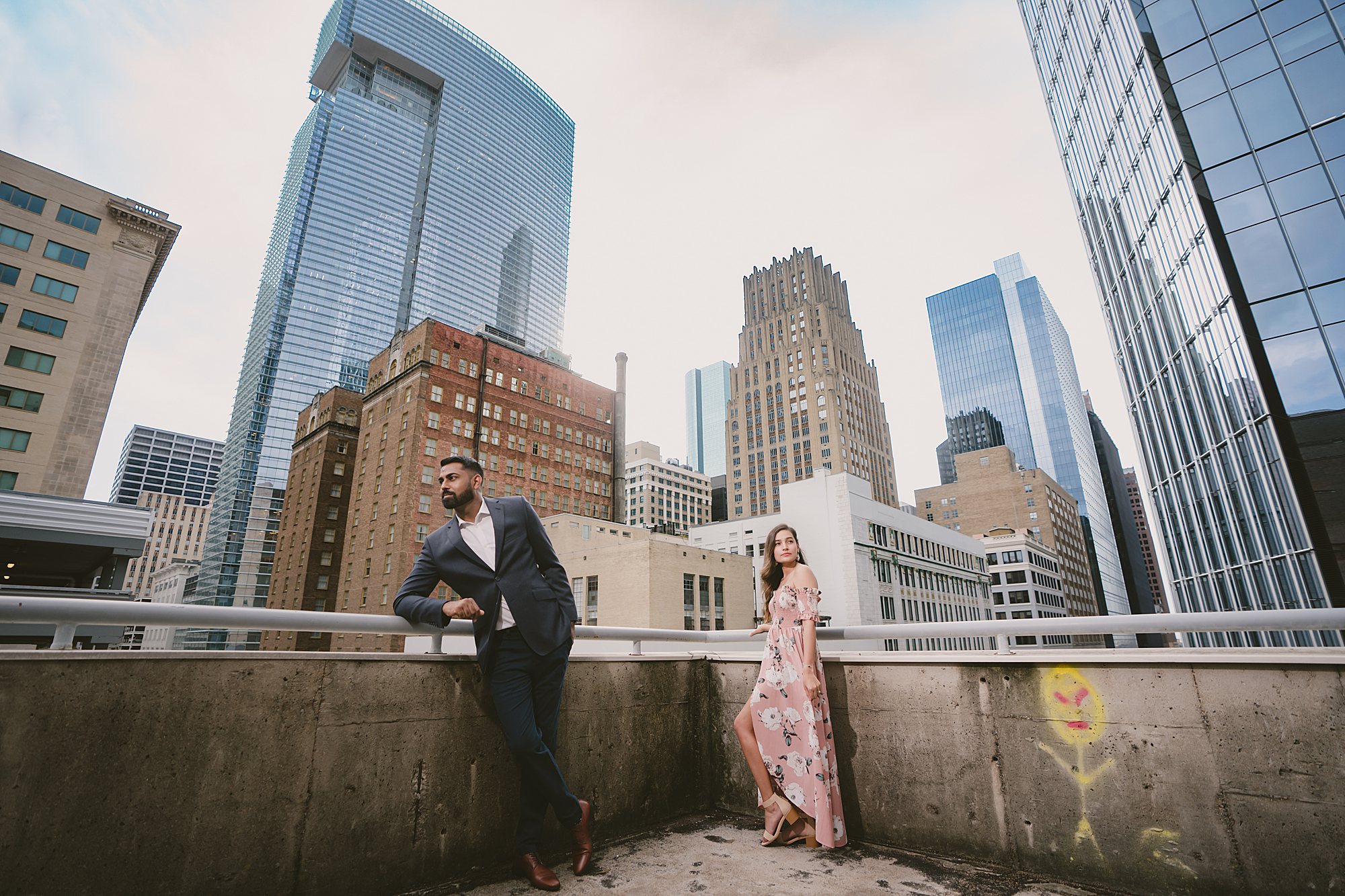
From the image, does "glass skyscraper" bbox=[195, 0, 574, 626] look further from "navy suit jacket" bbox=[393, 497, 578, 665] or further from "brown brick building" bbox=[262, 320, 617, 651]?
"navy suit jacket" bbox=[393, 497, 578, 665]

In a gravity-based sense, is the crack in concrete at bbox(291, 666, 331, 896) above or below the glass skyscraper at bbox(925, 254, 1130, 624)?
below

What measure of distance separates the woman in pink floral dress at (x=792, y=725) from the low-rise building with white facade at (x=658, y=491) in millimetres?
107572

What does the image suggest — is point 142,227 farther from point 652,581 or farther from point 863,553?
point 863,553

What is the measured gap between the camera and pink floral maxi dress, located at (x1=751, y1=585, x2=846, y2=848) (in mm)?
3785

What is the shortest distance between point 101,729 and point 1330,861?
5306 mm

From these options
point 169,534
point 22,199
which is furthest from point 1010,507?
point 169,534

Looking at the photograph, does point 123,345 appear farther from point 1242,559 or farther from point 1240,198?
point 1242,559

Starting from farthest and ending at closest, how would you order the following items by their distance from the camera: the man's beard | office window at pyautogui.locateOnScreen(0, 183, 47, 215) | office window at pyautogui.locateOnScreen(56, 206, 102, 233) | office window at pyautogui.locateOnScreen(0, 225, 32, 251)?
office window at pyautogui.locateOnScreen(56, 206, 102, 233) → office window at pyautogui.locateOnScreen(0, 183, 47, 215) → office window at pyautogui.locateOnScreen(0, 225, 32, 251) → the man's beard

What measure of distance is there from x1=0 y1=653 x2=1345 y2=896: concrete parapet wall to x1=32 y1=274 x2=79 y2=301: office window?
55.1 metres

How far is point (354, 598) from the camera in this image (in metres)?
52.6

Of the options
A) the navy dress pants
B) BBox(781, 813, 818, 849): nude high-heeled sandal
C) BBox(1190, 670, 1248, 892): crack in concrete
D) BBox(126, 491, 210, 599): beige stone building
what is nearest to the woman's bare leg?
BBox(781, 813, 818, 849): nude high-heeled sandal

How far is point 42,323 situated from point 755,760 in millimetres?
55751

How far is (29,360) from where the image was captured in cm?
3800

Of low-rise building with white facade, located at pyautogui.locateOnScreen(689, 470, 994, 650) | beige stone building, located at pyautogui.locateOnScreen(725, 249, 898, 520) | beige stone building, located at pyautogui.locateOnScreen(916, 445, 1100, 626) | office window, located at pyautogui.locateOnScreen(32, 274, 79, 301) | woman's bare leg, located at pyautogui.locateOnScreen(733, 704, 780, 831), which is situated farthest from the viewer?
beige stone building, located at pyautogui.locateOnScreen(916, 445, 1100, 626)
